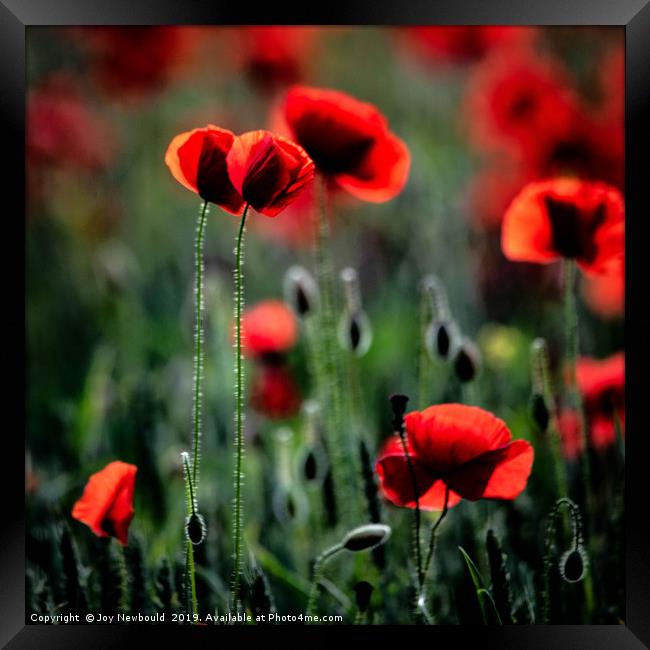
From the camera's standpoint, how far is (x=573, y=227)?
1111 mm

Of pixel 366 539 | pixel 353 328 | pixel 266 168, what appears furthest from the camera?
pixel 353 328

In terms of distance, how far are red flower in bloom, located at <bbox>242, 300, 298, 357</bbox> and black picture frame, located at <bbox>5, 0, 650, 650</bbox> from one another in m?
0.35

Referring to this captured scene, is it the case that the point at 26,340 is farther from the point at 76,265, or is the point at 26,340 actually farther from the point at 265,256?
the point at 265,256

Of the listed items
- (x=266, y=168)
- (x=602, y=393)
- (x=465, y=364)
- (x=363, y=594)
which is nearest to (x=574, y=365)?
(x=602, y=393)

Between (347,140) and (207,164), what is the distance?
0.60 ft

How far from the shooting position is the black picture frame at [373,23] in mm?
1114

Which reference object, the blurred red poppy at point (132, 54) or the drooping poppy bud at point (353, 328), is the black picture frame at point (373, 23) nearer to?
the blurred red poppy at point (132, 54)

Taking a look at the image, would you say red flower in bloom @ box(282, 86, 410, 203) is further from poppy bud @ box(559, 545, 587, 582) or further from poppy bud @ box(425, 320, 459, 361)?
poppy bud @ box(559, 545, 587, 582)

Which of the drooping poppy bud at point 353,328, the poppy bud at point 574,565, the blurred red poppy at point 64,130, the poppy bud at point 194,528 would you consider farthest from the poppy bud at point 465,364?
the blurred red poppy at point 64,130

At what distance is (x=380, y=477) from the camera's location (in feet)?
3.48

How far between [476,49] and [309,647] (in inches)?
28.5

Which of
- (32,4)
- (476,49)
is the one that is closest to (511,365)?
(476,49)

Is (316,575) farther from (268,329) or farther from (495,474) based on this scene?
(268,329)

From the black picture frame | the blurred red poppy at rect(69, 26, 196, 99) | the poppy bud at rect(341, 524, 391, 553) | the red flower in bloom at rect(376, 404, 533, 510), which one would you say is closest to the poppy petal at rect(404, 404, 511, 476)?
the red flower in bloom at rect(376, 404, 533, 510)
